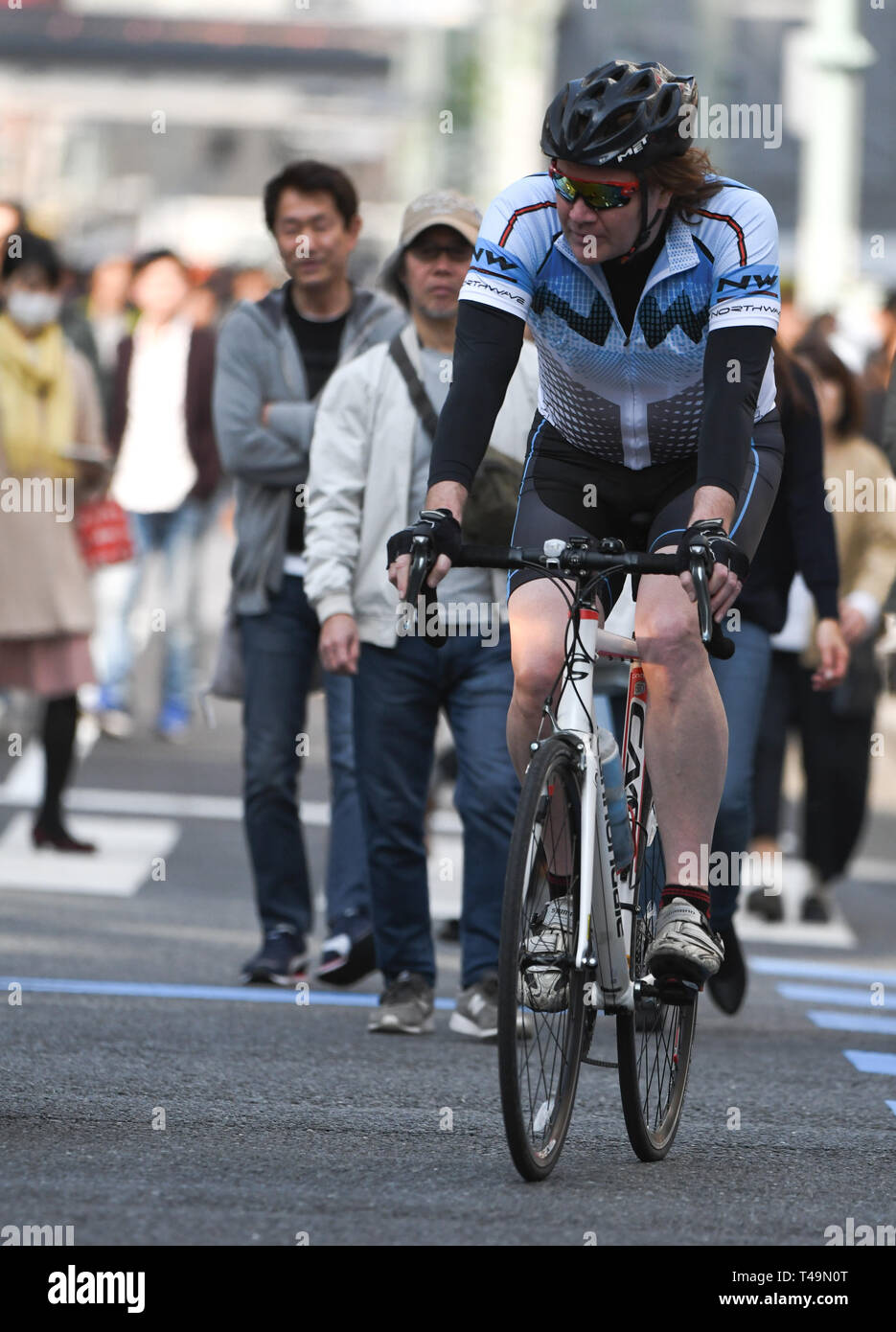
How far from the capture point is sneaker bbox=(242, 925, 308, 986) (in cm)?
832

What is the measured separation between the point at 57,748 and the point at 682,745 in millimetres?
5700

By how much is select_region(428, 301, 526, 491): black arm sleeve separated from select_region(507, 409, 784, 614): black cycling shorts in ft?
0.97

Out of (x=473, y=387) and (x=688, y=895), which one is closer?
(x=473, y=387)

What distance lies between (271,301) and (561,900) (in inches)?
149

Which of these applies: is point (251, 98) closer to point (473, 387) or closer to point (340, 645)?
point (340, 645)

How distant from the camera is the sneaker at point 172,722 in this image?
49.6 feet

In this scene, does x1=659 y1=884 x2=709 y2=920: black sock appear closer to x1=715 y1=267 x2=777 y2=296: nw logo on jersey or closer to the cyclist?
the cyclist

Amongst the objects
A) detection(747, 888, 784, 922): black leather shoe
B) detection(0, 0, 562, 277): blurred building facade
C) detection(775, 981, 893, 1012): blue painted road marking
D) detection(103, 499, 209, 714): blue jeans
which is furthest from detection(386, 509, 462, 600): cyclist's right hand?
detection(0, 0, 562, 277): blurred building facade

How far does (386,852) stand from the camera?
295 inches

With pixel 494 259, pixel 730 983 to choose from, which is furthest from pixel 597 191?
pixel 730 983

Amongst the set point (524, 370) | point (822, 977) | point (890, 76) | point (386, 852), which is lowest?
point (822, 977)

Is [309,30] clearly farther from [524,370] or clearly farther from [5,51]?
[524,370]

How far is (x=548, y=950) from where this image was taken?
5.11 m

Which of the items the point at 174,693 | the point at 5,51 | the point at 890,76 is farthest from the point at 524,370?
the point at 5,51
